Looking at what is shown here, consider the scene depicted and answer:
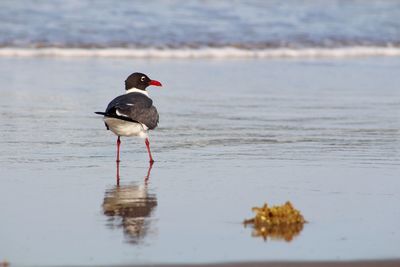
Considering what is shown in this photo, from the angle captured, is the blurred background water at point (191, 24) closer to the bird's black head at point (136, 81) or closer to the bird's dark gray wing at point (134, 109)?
the bird's black head at point (136, 81)

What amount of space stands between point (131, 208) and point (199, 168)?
1621 mm

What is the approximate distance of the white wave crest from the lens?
17.3 metres

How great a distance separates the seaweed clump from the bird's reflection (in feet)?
2.25

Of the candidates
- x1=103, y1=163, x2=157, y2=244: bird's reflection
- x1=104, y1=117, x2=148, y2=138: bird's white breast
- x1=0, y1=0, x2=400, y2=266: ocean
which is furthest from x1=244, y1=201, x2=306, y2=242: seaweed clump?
x1=104, y1=117, x2=148, y2=138: bird's white breast

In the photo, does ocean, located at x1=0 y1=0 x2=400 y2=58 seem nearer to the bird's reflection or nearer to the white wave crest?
the white wave crest

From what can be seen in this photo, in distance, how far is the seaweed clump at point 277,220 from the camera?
6176 millimetres

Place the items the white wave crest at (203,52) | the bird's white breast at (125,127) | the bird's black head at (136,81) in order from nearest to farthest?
the bird's white breast at (125,127)
the bird's black head at (136,81)
the white wave crest at (203,52)

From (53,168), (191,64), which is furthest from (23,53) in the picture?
(53,168)

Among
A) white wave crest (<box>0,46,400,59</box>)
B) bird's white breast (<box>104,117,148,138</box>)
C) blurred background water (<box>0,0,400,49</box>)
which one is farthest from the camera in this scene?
blurred background water (<box>0,0,400,49</box>)

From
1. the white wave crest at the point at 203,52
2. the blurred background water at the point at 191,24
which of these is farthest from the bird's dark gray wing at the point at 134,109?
the blurred background water at the point at 191,24

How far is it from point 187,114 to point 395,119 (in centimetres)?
234

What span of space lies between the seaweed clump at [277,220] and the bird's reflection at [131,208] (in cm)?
68

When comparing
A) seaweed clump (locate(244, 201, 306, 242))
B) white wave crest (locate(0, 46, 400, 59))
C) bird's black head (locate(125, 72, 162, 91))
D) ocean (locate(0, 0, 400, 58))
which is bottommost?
seaweed clump (locate(244, 201, 306, 242))

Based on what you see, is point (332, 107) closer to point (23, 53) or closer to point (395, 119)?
point (395, 119)
